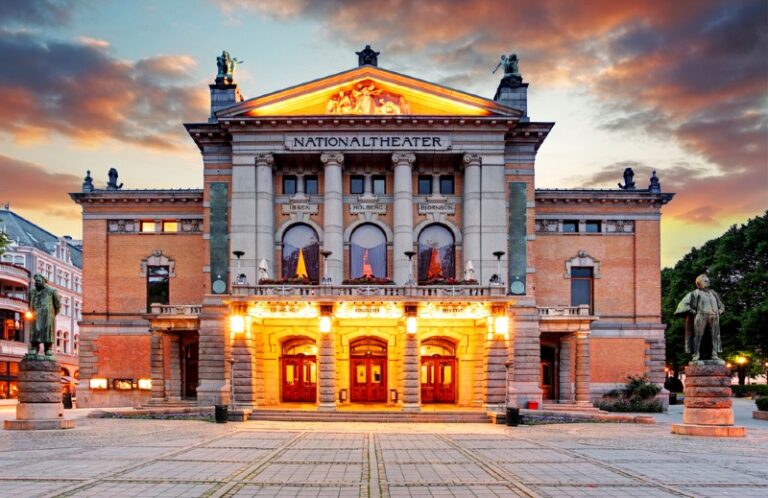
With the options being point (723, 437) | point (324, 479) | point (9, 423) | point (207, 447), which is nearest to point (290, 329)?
point (9, 423)

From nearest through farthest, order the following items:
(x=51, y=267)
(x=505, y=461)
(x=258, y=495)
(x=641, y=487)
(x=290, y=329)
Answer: (x=258, y=495)
(x=641, y=487)
(x=505, y=461)
(x=290, y=329)
(x=51, y=267)

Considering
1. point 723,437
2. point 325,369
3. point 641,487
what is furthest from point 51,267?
point 641,487

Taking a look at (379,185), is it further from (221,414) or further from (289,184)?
(221,414)

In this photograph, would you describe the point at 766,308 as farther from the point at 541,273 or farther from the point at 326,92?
the point at 326,92

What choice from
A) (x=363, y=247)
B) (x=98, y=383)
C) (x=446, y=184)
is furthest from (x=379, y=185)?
(x=98, y=383)

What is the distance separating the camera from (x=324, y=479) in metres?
18.0

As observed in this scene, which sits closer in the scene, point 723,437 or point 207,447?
point 207,447

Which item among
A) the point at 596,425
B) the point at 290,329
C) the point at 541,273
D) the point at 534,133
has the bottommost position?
the point at 596,425

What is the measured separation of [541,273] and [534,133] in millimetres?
9787

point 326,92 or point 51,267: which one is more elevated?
point 326,92

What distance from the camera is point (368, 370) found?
48.0 metres

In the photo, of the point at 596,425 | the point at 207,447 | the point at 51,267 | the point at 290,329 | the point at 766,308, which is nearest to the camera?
the point at 207,447

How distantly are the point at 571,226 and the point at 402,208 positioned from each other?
1323 centimetres

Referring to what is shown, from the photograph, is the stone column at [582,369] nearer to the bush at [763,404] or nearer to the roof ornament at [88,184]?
the bush at [763,404]
